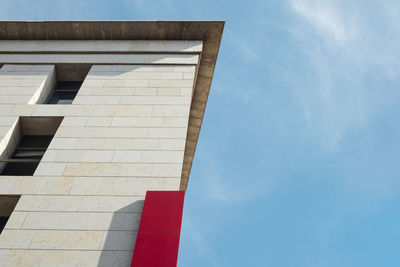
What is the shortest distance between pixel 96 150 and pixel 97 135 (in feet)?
2.91

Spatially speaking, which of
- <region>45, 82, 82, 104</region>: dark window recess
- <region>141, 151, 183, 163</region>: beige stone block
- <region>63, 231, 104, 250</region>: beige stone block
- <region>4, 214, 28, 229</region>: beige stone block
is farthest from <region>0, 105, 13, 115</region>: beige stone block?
<region>63, 231, 104, 250</region>: beige stone block

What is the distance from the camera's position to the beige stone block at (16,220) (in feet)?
31.7

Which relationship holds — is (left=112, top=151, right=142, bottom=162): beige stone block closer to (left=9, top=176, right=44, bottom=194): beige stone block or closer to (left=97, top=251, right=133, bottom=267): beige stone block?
(left=9, top=176, right=44, bottom=194): beige stone block

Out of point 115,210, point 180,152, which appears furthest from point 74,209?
point 180,152

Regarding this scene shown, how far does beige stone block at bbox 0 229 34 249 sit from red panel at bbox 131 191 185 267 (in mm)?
3405

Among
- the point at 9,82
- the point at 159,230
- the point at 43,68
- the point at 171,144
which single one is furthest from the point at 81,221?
the point at 43,68

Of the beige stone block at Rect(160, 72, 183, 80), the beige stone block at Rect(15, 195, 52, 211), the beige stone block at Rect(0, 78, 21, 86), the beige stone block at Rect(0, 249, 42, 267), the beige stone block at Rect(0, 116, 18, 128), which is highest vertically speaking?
the beige stone block at Rect(160, 72, 183, 80)

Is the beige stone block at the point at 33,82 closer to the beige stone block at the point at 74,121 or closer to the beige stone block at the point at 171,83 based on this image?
the beige stone block at the point at 74,121

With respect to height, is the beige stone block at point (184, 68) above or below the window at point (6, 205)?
above

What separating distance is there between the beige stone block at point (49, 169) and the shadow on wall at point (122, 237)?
119 inches

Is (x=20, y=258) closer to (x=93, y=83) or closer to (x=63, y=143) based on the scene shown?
(x=63, y=143)

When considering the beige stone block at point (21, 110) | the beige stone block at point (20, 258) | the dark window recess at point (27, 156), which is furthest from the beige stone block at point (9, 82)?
the beige stone block at point (20, 258)

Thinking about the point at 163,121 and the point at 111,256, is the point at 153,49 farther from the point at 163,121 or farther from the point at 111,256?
the point at 111,256

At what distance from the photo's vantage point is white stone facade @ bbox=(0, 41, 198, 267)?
9.34 meters
